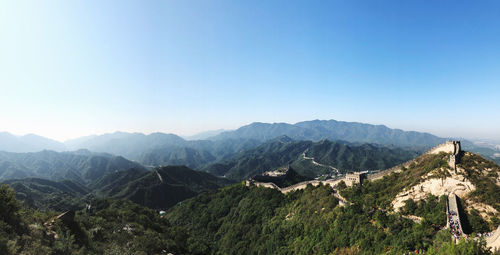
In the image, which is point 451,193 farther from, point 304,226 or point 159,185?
point 159,185

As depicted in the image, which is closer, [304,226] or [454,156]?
[454,156]

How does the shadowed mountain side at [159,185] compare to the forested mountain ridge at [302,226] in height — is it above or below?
below

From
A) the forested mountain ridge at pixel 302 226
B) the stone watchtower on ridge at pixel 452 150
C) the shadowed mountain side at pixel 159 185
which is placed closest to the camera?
the forested mountain ridge at pixel 302 226

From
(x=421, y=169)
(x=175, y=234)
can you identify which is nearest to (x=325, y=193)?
(x=421, y=169)

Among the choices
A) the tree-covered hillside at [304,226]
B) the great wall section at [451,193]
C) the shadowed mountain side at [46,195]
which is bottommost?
the shadowed mountain side at [46,195]

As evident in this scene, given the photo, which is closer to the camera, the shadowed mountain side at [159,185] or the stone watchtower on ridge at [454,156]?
the stone watchtower on ridge at [454,156]

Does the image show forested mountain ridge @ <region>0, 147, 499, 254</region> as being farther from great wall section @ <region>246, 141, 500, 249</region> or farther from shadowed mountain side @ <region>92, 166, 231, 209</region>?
shadowed mountain side @ <region>92, 166, 231, 209</region>

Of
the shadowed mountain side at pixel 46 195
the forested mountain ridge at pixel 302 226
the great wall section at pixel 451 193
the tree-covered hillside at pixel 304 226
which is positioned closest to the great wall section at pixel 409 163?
the great wall section at pixel 451 193

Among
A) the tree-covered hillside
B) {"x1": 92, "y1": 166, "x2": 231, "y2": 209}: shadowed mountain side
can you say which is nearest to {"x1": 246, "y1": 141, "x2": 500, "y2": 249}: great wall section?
the tree-covered hillside

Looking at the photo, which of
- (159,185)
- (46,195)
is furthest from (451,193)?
(46,195)

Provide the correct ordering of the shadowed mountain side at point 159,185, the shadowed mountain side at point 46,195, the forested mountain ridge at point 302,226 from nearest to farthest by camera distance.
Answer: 1. the forested mountain ridge at point 302,226
2. the shadowed mountain side at point 46,195
3. the shadowed mountain side at point 159,185

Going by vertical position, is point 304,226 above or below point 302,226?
Result: above

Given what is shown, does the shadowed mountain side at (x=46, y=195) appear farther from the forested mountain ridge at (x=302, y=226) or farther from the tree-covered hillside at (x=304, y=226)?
→ the forested mountain ridge at (x=302, y=226)
